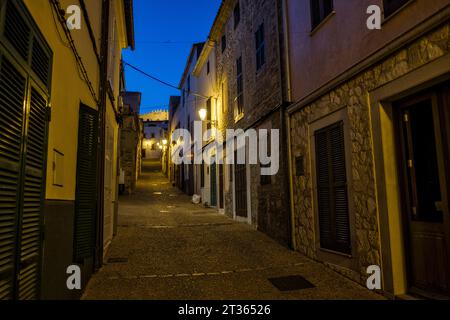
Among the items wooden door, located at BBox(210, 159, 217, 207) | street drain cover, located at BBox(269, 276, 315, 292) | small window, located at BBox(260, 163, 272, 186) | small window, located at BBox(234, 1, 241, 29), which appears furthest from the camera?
wooden door, located at BBox(210, 159, 217, 207)

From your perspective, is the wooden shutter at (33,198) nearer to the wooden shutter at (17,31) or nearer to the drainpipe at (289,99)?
the wooden shutter at (17,31)

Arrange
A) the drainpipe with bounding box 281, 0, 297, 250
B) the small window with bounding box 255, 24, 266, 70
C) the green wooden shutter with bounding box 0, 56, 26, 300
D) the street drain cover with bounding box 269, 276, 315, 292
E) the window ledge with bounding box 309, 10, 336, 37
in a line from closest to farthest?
1. the green wooden shutter with bounding box 0, 56, 26, 300
2. the street drain cover with bounding box 269, 276, 315, 292
3. the window ledge with bounding box 309, 10, 336, 37
4. the drainpipe with bounding box 281, 0, 297, 250
5. the small window with bounding box 255, 24, 266, 70

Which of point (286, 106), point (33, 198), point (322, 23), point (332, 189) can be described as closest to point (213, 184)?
point (286, 106)

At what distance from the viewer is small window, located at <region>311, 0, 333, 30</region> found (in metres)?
6.15

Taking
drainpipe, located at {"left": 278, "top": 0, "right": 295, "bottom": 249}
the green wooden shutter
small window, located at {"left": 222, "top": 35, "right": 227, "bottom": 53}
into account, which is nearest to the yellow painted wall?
the green wooden shutter

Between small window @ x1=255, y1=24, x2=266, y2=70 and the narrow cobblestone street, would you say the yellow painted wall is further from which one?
small window @ x1=255, y1=24, x2=266, y2=70

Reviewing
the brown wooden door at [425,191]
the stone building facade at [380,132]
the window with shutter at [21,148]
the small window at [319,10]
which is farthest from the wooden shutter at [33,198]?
the small window at [319,10]

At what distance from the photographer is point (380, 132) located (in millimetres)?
4613

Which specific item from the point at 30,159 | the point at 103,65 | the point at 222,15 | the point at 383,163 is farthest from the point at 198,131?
the point at 30,159

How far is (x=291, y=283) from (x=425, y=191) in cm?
241

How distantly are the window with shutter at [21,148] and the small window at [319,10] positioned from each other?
17.1 ft

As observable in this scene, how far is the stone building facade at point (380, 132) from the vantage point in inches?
154

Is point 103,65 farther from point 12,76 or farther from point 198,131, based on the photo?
point 198,131

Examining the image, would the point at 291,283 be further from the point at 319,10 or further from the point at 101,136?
the point at 319,10
